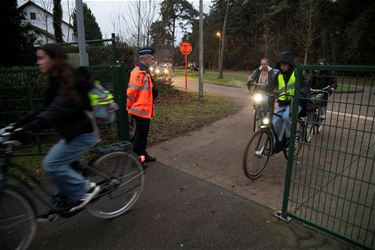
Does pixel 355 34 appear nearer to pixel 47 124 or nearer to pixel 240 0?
pixel 240 0

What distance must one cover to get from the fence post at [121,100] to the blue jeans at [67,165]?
254cm

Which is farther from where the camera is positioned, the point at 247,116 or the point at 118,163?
the point at 247,116

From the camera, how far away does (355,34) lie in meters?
26.2

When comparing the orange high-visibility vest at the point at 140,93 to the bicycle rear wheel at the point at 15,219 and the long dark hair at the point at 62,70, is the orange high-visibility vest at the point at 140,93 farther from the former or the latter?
the bicycle rear wheel at the point at 15,219

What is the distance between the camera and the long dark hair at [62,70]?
2.52 meters

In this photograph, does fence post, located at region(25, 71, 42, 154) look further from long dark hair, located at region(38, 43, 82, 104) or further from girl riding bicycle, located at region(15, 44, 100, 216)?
long dark hair, located at region(38, 43, 82, 104)

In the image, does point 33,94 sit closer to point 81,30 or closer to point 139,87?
point 81,30

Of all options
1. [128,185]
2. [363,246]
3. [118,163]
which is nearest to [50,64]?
[118,163]

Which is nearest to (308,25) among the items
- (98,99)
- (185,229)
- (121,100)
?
(121,100)

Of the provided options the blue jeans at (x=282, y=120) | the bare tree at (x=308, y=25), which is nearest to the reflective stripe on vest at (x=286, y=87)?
the blue jeans at (x=282, y=120)

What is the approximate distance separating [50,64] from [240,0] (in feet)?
152

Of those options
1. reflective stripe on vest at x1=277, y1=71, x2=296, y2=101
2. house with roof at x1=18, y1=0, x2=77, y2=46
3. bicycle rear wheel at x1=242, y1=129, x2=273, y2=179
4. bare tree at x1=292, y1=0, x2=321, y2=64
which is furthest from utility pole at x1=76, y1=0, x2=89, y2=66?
A: bare tree at x1=292, y1=0, x2=321, y2=64

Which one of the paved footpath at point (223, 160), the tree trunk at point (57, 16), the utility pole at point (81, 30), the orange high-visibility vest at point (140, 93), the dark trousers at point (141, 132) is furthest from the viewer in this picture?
the tree trunk at point (57, 16)

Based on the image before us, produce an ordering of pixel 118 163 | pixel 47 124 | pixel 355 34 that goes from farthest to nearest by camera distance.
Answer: pixel 355 34 → pixel 118 163 → pixel 47 124
